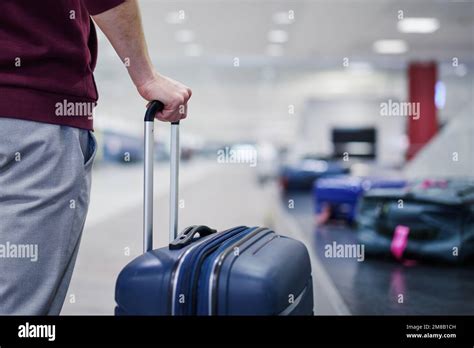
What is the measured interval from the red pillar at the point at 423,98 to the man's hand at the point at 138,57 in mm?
11572

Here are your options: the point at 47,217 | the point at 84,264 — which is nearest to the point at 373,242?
the point at 84,264

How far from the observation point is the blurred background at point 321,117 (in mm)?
2953

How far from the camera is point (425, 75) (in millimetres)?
12133

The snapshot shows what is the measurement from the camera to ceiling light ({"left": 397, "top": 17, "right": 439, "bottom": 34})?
8.00 m

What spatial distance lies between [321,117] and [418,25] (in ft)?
23.7

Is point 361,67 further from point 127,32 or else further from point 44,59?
point 44,59

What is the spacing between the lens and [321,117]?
612 inches

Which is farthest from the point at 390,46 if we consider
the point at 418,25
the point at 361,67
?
the point at 361,67

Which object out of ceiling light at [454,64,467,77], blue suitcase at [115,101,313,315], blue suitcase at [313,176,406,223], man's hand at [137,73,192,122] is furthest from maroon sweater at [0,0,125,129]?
ceiling light at [454,64,467,77]

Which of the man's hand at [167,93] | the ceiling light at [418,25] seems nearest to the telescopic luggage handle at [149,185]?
the man's hand at [167,93]

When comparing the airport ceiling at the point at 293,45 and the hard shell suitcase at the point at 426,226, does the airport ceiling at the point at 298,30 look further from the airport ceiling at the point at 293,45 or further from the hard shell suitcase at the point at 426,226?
the hard shell suitcase at the point at 426,226

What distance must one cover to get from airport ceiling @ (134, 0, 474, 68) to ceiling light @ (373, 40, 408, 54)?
137 millimetres

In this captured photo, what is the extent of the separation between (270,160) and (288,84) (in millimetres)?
2314
